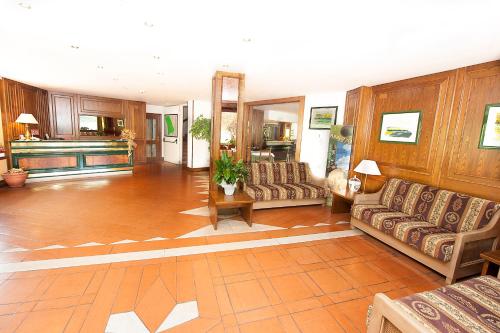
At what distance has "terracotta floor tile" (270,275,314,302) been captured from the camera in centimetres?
207

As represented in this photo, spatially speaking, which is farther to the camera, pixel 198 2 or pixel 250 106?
pixel 250 106

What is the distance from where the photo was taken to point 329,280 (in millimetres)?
2324

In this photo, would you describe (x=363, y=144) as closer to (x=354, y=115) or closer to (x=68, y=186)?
(x=354, y=115)

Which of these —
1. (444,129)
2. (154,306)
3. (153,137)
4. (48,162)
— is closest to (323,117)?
(444,129)

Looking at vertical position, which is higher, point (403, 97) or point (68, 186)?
point (403, 97)

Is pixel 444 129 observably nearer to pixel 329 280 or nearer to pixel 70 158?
pixel 329 280

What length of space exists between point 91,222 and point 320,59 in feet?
12.7

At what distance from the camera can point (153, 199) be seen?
15.1 ft

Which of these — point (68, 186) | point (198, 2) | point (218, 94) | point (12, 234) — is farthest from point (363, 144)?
point (68, 186)

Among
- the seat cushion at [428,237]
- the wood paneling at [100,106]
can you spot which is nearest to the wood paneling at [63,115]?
the wood paneling at [100,106]

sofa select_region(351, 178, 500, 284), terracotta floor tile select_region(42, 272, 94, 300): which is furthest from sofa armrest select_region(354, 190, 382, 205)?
terracotta floor tile select_region(42, 272, 94, 300)

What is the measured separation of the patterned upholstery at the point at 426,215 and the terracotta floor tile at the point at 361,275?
566 millimetres

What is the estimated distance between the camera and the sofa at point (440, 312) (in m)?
1.26

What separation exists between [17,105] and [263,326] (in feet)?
23.2
